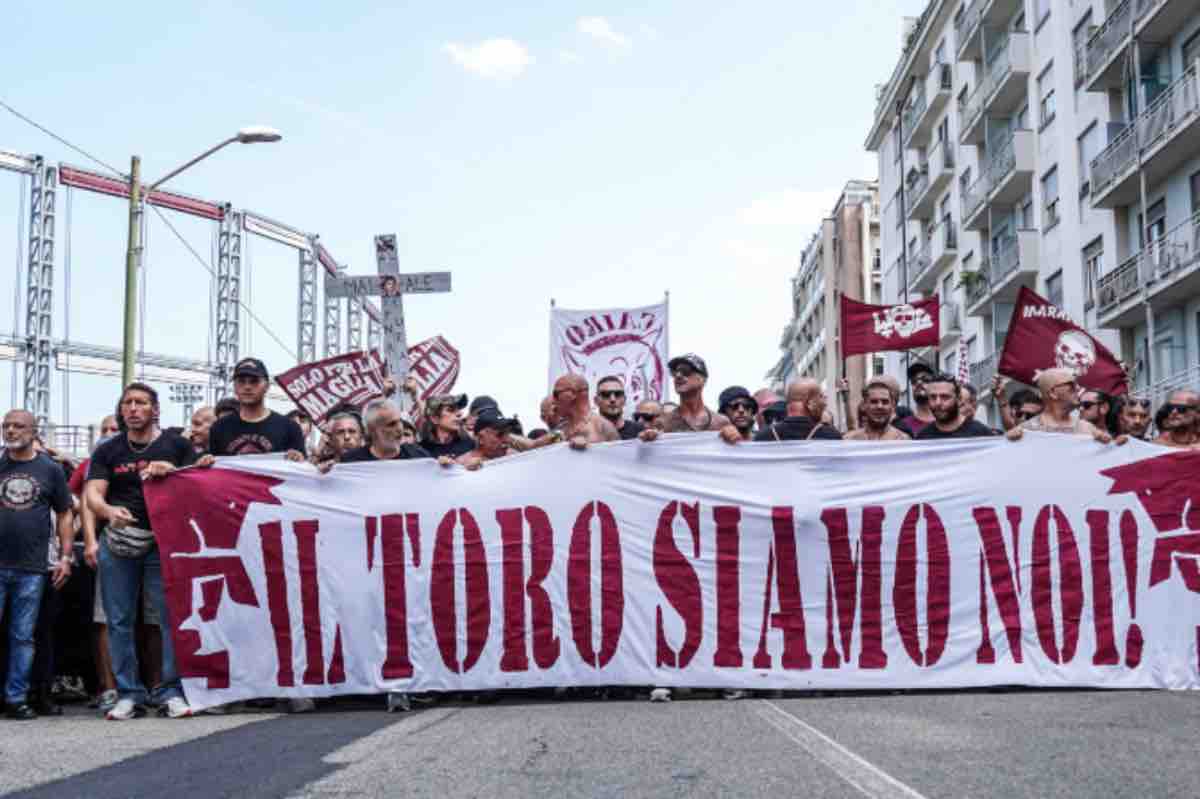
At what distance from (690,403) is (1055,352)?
12.0ft

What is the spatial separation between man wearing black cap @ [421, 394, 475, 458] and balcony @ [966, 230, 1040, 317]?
3016cm

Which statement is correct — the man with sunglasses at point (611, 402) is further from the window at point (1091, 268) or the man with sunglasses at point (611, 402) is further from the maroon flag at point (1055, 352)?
the window at point (1091, 268)

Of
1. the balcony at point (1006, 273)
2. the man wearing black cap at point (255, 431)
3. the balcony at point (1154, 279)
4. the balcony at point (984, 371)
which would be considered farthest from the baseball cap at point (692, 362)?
the balcony at point (984, 371)

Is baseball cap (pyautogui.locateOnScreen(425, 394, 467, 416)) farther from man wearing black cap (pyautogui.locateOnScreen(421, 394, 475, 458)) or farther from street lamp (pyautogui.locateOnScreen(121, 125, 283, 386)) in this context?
street lamp (pyautogui.locateOnScreen(121, 125, 283, 386))

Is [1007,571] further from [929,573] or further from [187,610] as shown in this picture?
[187,610]

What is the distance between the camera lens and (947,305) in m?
48.6

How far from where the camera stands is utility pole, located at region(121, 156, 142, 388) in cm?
1812

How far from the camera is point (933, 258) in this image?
5031 centimetres

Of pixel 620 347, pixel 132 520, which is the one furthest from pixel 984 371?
pixel 132 520

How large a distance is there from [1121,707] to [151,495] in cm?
534

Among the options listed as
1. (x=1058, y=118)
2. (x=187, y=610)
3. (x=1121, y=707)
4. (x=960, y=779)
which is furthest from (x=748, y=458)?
(x=1058, y=118)

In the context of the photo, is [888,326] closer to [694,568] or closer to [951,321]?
[694,568]

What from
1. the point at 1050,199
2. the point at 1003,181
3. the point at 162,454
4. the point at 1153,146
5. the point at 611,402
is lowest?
the point at 162,454

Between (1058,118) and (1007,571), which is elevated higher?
(1058,118)
